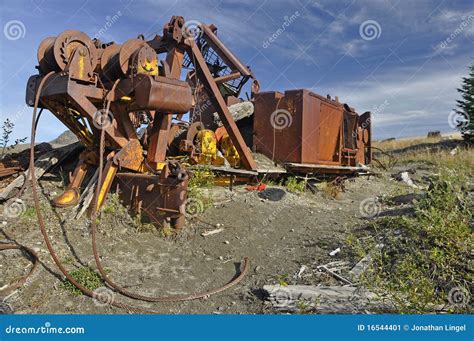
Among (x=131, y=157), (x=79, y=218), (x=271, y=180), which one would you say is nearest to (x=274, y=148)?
(x=271, y=180)

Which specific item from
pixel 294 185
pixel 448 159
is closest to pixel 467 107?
pixel 448 159

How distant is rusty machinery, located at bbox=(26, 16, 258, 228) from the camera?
5.43m

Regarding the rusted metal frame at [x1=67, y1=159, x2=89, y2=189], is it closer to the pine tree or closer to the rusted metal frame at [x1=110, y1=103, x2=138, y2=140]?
the rusted metal frame at [x1=110, y1=103, x2=138, y2=140]

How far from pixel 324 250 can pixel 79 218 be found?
3.25 m

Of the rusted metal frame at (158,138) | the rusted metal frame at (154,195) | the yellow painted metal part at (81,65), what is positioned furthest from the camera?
the rusted metal frame at (158,138)

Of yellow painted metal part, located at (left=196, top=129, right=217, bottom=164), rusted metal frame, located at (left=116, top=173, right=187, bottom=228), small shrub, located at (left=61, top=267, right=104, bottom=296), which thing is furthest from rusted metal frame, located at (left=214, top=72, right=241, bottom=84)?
small shrub, located at (left=61, top=267, right=104, bottom=296)

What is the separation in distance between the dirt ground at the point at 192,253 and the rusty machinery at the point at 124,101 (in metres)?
0.44
